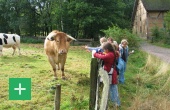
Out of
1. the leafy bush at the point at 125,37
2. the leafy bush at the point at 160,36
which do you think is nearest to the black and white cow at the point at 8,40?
the leafy bush at the point at 125,37

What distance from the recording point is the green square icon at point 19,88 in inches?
167

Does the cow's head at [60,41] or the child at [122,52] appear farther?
the child at [122,52]

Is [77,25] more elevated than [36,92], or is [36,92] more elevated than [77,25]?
[77,25]

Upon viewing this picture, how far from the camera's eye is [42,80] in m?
10.0

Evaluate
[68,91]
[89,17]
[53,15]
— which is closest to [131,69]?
[68,91]

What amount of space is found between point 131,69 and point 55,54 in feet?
15.7

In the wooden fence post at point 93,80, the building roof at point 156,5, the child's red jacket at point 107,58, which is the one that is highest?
the building roof at point 156,5

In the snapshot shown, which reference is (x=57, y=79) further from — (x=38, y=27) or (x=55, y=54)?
(x=38, y=27)

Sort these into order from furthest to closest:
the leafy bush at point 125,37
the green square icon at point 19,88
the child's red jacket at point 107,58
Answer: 1. the leafy bush at point 125,37
2. the child's red jacket at point 107,58
3. the green square icon at point 19,88

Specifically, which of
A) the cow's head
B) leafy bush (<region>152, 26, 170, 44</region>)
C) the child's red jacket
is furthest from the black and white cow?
leafy bush (<region>152, 26, 170, 44</region>)

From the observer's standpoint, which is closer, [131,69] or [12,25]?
[131,69]

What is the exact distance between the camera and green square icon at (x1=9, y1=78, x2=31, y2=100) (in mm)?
4234

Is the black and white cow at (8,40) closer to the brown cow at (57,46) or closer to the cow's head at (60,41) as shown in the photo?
the brown cow at (57,46)

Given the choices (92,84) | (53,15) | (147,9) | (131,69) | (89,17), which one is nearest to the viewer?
(92,84)
